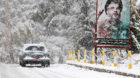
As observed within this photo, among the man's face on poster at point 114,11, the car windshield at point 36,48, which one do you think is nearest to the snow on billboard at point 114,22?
the man's face on poster at point 114,11

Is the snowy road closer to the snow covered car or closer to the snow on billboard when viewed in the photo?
the snow on billboard

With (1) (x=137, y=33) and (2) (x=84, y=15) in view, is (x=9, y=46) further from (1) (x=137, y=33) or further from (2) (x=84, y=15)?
(1) (x=137, y=33)

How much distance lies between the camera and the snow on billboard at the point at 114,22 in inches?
883

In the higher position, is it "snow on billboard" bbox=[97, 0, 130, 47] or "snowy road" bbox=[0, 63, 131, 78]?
"snow on billboard" bbox=[97, 0, 130, 47]

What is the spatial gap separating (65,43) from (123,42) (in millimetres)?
24171

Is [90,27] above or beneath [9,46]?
above

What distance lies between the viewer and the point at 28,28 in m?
46.6

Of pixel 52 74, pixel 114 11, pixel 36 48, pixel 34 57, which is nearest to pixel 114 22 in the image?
pixel 114 11

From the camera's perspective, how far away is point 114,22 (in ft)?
74.4

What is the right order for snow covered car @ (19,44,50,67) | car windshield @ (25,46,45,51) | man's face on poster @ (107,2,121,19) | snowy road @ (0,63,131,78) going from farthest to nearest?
car windshield @ (25,46,45,51), snow covered car @ (19,44,50,67), man's face on poster @ (107,2,121,19), snowy road @ (0,63,131,78)

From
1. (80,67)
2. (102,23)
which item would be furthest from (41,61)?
(102,23)

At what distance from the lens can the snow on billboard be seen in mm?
22422

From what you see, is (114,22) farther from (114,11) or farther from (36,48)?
(36,48)

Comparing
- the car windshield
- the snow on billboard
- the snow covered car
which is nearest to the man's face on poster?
the snow on billboard
